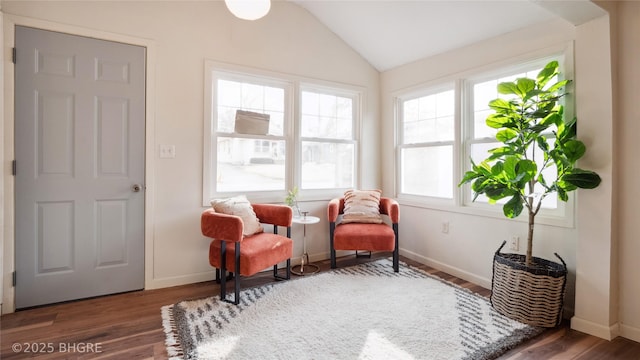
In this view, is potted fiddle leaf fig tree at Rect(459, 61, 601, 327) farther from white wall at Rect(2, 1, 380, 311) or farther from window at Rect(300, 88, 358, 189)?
white wall at Rect(2, 1, 380, 311)

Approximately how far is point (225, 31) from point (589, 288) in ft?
11.9

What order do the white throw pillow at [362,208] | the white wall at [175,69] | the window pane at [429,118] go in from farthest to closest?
the white throw pillow at [362,208], the window pane at [429,118], the white wall at [175,69]

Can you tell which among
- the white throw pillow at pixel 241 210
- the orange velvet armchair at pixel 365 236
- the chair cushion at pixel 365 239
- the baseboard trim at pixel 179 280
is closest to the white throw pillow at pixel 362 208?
the orange velvet armchair at pixel 365 236

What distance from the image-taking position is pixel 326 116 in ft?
12.4

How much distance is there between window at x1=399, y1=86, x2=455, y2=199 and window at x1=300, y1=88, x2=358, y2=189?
647 mm

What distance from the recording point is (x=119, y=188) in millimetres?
2623

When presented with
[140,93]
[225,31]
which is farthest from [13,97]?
[225,31]

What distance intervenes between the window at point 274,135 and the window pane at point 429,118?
2.08 ft

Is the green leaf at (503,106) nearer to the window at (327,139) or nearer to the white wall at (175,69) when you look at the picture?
the window at (327,139)

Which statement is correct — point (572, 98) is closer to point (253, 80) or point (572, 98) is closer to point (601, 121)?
point (601, 121)

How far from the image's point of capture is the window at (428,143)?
131 inches

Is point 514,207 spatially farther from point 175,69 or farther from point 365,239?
point 175,69

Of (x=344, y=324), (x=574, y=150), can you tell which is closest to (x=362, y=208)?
(x=344, y=324)

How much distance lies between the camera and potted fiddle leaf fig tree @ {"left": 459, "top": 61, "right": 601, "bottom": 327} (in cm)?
211
